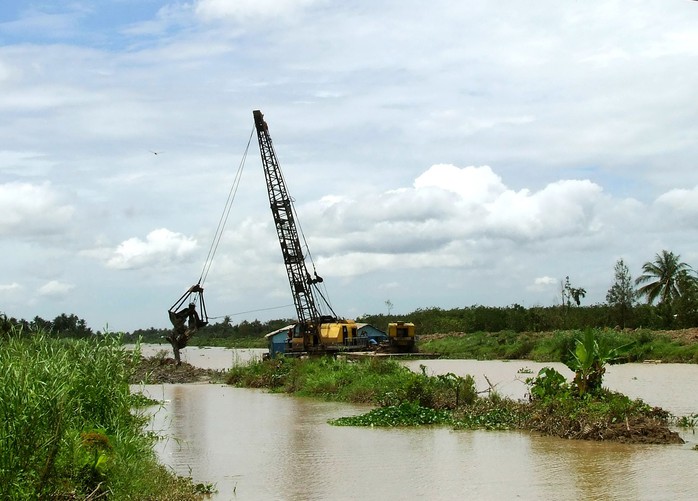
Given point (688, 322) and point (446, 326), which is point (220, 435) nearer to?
point (688, 322)

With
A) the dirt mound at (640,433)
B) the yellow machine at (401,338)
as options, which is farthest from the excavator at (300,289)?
the dirt mound at (640,433)

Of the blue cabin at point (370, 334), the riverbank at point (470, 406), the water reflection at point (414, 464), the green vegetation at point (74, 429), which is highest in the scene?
the blue cabin at point (370, 334)

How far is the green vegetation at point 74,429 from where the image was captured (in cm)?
735

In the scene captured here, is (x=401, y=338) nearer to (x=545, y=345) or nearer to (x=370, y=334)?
(x=370, y=334)

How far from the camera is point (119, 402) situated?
10.2 m

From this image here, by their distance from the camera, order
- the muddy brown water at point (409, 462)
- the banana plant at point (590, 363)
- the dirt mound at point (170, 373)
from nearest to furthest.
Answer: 1. the muddy brown water at point (409, 462)
2. the banana plant at point (590, 363)
3. the dirt mound at point (170, 373)

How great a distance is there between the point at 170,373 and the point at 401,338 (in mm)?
10916

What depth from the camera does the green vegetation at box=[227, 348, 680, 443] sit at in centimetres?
1370

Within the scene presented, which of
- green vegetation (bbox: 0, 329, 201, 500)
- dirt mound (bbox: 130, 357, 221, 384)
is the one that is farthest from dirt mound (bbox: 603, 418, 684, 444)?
dirt mound (bbox: 130, 357, 221, 384)

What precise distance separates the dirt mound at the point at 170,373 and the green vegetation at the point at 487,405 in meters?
10.5

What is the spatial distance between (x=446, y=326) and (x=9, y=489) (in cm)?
5596

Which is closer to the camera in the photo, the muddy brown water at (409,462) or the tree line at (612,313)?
the muddy brown water at (409,462)

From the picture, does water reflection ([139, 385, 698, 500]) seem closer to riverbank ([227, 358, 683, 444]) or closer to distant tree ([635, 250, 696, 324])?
riverbank ([227, 358, 683, 444])

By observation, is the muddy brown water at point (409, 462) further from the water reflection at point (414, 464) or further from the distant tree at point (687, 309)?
the distant tree at point (687, 309)
